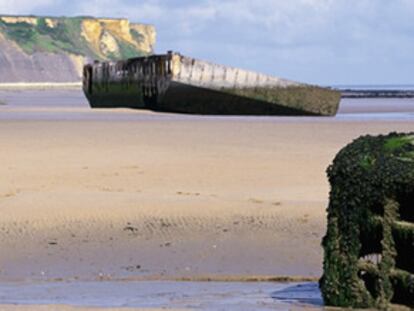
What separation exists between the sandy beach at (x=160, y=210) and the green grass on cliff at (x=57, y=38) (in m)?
134

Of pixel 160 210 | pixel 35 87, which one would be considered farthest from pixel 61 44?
pixel 160 210

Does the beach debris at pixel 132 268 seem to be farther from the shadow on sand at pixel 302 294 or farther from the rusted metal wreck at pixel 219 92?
the rusted metal wreck at pixel 219 92

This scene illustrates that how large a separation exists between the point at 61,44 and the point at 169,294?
149 metres

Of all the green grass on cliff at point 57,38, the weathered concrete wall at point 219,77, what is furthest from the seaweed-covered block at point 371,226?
the green grass on cliff at point 57,38

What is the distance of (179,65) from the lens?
34.3 m

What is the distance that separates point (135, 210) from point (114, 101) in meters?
27.0

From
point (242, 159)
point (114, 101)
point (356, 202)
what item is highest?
point (356, 202)

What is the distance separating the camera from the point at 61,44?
154375 mm

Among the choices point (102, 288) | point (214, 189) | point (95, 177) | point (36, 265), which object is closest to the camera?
point (102, 288)

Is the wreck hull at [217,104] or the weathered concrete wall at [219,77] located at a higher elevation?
the weathered concrete wall at [219,77]

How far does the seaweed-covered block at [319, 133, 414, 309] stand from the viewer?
21.4 ft

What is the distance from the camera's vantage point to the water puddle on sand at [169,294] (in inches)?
281

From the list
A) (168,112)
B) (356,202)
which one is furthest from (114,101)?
(356,202)

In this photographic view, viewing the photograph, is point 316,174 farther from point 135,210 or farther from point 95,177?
point 135,210
